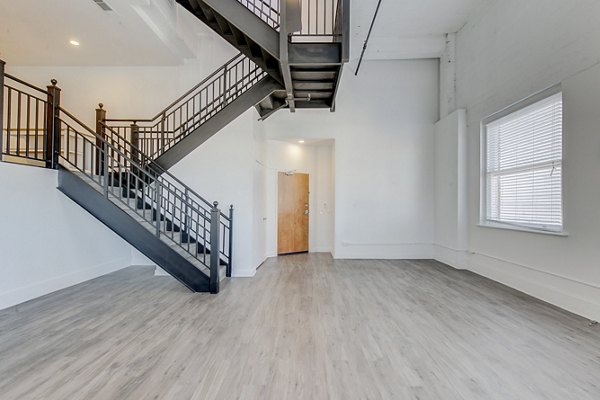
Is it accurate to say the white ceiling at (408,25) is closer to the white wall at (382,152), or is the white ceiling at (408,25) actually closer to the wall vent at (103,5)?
the white wall at (382,152)

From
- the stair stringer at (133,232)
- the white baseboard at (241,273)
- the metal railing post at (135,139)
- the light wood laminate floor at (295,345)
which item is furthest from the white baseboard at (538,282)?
the metal railing post at (135,139)

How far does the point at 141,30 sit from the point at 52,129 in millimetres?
2347

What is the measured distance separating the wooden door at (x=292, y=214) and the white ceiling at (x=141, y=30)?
10.8 feet

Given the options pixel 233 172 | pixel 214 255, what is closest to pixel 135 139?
pixel 233 172

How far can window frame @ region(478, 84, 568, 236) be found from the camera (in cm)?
369

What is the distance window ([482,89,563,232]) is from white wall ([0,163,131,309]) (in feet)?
22.7

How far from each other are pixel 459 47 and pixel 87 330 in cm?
775

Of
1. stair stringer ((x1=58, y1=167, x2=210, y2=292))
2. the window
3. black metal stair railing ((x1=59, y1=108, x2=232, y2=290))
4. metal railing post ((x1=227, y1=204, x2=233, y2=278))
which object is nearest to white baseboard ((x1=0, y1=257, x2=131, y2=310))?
stair stringer ((x1=58, y1=167, x2=210, y2=292))

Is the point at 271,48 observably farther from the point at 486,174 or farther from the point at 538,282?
the point at 538,282

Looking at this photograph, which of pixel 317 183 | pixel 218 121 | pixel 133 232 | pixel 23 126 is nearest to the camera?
pixel 133 232

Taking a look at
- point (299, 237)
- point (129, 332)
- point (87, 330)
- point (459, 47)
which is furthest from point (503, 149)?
point (87, 330)

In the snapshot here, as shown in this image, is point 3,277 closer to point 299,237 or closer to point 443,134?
point 299,237

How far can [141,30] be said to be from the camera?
521 centimetres

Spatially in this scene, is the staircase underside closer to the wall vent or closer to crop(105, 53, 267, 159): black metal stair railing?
crop(105, 53, 267, 159): black metal stair railing
